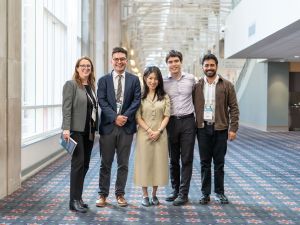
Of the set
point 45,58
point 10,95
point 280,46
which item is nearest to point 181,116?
point 10,95

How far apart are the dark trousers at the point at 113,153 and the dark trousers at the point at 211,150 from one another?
2.86ft

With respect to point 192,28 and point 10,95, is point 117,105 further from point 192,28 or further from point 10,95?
point 192,28

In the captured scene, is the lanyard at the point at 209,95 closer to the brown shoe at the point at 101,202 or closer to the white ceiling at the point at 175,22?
the brown shoe at the point at 101,202

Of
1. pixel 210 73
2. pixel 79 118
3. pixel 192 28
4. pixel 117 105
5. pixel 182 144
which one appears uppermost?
pixel 192 28

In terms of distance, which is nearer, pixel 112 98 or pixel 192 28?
pixel 112 98

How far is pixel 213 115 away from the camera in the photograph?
5.47 meters

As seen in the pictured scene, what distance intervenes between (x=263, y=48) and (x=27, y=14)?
24.6 feet

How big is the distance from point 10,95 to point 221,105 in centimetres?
267

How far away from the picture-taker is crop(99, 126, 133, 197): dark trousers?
527cm

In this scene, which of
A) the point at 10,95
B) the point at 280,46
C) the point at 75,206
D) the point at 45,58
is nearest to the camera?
the point at 75,206

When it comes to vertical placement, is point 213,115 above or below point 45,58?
below

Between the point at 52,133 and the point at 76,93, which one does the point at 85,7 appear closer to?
the point at 52,133

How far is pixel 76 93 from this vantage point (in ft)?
16.5

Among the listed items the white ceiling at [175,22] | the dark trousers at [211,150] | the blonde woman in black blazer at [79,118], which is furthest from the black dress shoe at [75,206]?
the white ceiling at [175,22]
